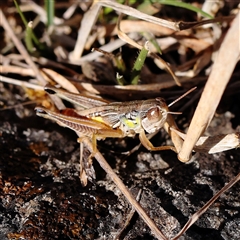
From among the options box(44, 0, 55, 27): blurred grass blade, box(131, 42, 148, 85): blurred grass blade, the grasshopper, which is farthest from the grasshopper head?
box(44, 0, 55, 27): blurred grass blade

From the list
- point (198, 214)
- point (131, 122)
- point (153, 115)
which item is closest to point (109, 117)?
point (131, 122)

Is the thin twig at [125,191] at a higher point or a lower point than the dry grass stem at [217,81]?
lower

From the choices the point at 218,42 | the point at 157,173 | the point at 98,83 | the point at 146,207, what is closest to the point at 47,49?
the point at 98,83

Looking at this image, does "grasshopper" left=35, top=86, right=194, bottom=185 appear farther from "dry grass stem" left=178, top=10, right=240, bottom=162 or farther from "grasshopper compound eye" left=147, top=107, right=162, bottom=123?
"dry grass stem" left=178, top=10, right=240, bottom=162

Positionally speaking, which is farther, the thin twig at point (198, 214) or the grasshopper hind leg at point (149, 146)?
the grasshopper hind leg at point (149, 146)

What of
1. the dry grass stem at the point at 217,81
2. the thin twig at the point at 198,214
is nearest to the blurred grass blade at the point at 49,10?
the dry grass stem at the point at 217,81

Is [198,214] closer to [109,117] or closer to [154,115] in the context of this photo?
[154,115]

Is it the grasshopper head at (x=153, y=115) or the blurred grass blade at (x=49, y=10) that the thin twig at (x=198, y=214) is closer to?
the grasshopper head at (x=153, y=115)

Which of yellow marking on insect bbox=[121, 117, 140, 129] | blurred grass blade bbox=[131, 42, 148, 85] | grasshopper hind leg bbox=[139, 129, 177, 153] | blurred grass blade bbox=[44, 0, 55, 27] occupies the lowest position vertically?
grasshopper hind leg bbox=[139, 129, 177, 153]
